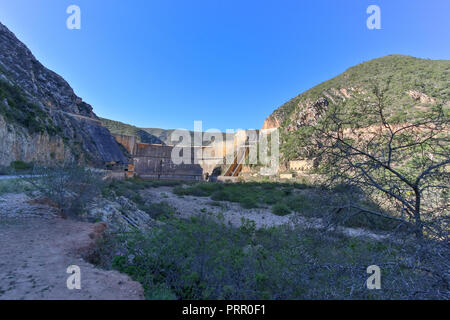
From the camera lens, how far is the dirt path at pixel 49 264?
5.80ft

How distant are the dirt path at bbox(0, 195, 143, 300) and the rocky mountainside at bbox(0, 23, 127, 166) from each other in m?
5.61

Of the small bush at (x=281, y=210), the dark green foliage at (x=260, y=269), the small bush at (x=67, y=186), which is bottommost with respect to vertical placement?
the small bush at (x=281, y=210)

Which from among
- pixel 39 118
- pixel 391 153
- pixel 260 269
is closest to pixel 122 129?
pixel 39 118

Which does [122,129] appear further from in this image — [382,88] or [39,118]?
[382,88]

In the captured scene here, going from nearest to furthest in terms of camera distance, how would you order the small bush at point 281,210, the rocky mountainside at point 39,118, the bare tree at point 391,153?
the bare tree at point 391,153
the small bush at point 281,210
the rocky mountainside at point 39,118

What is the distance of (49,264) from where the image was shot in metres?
2.28

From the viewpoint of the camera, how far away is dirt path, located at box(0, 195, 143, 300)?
1768 millimetres

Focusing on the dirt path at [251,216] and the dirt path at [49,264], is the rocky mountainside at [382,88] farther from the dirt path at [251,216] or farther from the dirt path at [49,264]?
the dirt path at [49,264]

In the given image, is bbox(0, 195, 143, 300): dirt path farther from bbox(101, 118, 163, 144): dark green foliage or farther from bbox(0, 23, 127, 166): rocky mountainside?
bbox(101, 118, 163, 144): dark green foliage

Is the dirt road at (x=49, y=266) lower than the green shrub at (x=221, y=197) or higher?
higher

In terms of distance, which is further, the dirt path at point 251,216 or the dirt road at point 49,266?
the dirt path at point 251,216

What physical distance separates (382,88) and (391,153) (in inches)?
37.5

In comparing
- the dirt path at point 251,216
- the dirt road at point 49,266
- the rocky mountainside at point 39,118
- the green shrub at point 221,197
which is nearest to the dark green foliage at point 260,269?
the dirt road at point 49,266

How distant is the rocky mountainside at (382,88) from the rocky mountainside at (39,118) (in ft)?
27.3
